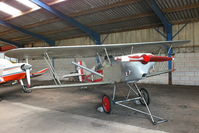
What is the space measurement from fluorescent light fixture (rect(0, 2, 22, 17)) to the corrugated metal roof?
437 millimetres

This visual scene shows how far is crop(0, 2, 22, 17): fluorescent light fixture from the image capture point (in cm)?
966

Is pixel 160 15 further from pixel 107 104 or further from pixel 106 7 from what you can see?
pixel 107 104

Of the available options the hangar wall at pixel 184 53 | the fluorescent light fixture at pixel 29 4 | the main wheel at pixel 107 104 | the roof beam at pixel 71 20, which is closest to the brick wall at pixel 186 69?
the hangar wall at pixel 184 53

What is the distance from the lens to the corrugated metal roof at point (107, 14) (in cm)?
778

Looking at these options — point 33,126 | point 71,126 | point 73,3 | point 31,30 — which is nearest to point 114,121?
point 71,126

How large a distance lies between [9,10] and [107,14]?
7.17m

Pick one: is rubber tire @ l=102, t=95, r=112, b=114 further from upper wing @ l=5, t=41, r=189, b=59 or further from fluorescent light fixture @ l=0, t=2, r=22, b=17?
fluorescent light fixture @ l=0, t=2, r=22, b=17

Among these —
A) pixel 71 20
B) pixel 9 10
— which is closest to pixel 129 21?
pixel 71 20

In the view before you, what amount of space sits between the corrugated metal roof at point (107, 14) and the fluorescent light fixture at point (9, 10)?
0.44m

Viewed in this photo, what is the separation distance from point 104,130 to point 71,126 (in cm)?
88

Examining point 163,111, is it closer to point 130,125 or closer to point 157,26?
point 130,125

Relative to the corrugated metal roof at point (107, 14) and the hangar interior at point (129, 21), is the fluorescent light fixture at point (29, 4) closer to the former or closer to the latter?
the hangar interior at point (129, 21)

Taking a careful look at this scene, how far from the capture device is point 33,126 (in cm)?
376

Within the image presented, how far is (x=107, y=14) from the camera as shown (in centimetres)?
930
